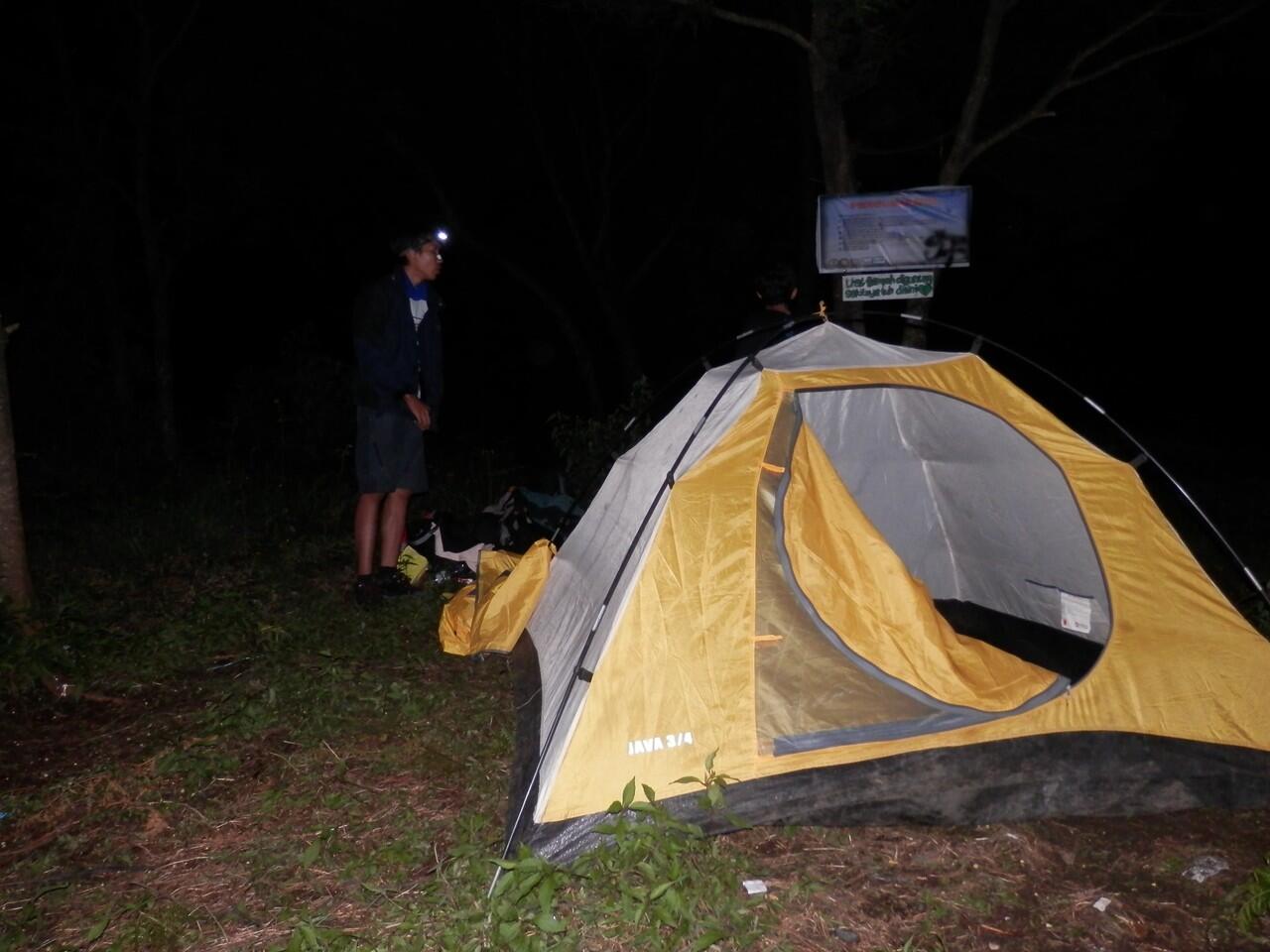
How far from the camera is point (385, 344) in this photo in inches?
189

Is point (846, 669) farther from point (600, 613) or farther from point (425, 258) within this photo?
point (425, 258)

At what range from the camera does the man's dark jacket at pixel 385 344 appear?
4.80 metres

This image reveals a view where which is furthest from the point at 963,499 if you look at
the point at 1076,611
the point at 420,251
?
the point at 420,251

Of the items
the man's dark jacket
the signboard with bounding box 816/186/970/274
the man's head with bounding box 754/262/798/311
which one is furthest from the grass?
the signboard with bounding box 816/186/970/274

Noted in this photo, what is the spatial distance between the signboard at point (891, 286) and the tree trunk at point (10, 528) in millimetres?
3951

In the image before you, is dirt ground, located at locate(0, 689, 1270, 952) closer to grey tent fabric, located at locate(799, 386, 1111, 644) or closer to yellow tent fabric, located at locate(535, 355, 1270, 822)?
yellow tent fabric, located at locate(535, 355, 1270, 822)

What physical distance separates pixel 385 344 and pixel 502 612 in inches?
55.3

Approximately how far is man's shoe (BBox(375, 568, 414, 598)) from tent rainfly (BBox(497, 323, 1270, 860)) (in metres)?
1.91

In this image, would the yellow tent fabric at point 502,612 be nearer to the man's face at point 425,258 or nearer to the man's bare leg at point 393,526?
the man's bare leg at point 393,526

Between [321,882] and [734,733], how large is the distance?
4.15 feet

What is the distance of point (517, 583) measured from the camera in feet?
14.5

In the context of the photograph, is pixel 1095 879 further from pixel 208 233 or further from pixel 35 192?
pixel 35 192

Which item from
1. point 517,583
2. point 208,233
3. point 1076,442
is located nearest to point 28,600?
point 517,583

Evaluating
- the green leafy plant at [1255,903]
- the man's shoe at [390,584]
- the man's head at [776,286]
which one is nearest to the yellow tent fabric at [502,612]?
the man's shoe at [390,584]
